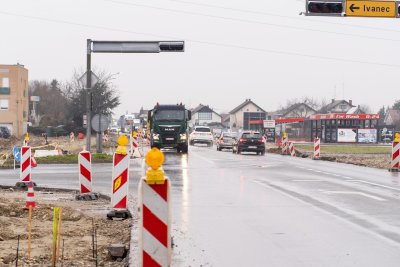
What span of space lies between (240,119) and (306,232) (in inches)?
6501

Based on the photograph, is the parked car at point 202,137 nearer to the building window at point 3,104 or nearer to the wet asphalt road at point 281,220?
the building window at point 3,104

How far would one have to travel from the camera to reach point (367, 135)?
7706cm

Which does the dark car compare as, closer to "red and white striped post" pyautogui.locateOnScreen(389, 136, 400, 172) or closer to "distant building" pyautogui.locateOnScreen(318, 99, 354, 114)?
→ "red and white striped post" pyautogui.locateOnScreen(389, 136, 400, 172)

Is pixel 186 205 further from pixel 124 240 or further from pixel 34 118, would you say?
pixel 34 118

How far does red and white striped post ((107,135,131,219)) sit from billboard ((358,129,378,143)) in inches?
2657

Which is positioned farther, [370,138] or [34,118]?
[34,118]

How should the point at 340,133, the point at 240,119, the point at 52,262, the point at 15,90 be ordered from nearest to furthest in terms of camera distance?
the point at 52,262, the point at 340,133, the point at 15,90, the point at 240,119

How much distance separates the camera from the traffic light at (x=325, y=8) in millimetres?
23172

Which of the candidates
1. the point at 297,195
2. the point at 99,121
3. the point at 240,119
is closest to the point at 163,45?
the point at 99,121

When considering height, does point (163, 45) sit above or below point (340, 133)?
above

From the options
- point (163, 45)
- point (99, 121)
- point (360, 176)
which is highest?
point (163, 45)

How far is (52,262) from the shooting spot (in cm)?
753

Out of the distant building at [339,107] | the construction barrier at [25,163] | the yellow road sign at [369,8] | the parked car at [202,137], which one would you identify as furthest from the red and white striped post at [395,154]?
the distant building at [339,107]

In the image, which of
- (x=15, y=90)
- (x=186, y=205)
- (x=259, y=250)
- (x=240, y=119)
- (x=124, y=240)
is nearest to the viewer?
(x=259, y=250)
